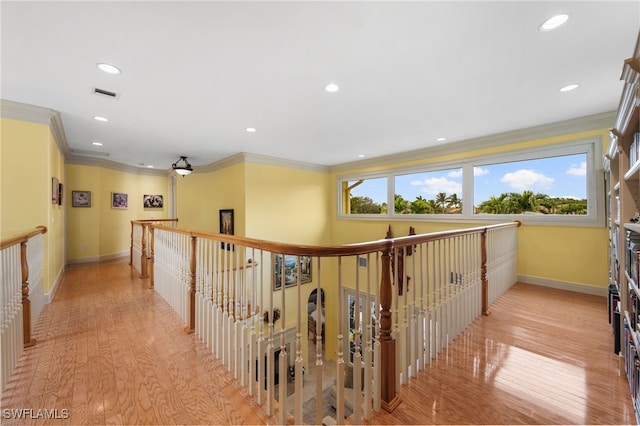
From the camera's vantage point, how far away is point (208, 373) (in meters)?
1.99

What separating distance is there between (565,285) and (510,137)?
2338 millimetres

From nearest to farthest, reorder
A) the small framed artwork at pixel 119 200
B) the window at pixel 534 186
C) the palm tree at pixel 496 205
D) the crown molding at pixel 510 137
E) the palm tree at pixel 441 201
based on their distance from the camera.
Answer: the crown molding at pixel 510 137 → the window at pixel 534 186 → the palm tree at pixel 496 205 → the palm tree at pixel 441 201 → the small framed artwork at pixel 119 200

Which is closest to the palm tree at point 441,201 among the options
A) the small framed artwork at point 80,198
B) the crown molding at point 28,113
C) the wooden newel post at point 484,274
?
the wooden newel post at point 484,274

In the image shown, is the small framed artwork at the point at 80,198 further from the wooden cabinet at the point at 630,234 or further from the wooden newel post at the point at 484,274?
the wooden cabinet at the point at 630,234

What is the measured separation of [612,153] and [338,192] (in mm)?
5107

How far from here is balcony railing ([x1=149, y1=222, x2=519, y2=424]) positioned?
4.68 feet

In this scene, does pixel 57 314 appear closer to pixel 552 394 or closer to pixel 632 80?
pixel 552 394

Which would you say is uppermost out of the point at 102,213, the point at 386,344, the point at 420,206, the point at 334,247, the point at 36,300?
the point at 420,206

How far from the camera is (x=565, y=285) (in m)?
3.69

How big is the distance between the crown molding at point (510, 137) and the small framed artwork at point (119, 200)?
675 cm

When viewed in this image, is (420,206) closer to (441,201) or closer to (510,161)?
(441,201)

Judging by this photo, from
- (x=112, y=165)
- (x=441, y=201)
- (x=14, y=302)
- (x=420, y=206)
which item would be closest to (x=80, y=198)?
(x=112, y=165)

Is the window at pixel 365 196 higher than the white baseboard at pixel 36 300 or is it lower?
higher

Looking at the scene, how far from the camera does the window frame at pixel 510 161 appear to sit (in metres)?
3.40
